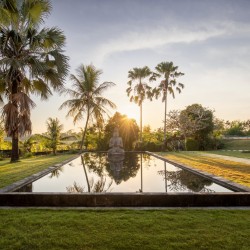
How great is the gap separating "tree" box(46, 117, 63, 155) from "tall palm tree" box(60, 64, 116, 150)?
1554 mm

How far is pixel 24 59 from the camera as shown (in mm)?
11891

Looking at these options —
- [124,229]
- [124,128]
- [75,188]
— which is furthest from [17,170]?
[124,128]

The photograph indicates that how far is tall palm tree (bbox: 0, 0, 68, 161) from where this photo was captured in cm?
1154

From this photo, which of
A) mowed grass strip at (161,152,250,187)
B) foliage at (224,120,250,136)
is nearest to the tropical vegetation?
mowed grass strip at (161,152,250,187)

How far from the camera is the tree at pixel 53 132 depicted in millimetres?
22423

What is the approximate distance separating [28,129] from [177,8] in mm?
9036

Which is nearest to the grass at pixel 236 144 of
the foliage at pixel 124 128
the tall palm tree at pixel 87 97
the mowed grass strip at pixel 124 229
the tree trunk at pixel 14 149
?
the foliage at pixel 124 128

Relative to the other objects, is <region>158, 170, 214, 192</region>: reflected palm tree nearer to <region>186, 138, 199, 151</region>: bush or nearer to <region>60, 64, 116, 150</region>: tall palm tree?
<region>60, 64, 116, 150</region>: tall palm tree

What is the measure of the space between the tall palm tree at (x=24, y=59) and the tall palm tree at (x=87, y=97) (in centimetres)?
1011

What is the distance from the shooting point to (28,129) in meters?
12.5

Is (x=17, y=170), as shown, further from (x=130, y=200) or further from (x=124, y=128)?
(x=124, y=128)

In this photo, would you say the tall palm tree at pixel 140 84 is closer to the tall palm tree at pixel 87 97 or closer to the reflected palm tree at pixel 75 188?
the tall palm tree at pixel 87 97

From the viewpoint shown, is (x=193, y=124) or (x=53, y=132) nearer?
(x=53, y=132)

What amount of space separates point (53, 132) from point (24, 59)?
1153cm
